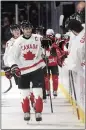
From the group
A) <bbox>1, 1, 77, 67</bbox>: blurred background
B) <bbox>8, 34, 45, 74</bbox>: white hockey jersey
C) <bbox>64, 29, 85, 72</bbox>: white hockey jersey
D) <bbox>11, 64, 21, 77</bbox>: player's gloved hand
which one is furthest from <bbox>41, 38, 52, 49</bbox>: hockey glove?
<bbox>1, 1, 77, 67</bbox>: blurred background

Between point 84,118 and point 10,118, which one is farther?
point 10,118

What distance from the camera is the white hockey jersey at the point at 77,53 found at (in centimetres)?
470

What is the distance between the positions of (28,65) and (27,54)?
0.13m

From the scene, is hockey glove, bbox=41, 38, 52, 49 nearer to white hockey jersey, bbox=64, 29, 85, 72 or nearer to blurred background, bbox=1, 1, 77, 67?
white hockey jersey, bbox=64, 29, 85, 72

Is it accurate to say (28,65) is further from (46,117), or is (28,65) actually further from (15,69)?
(46,117)

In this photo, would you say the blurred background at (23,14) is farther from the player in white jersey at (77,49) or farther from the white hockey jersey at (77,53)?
the white hockey jersey at (77,53)

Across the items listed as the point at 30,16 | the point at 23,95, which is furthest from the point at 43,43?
the point at 30,16

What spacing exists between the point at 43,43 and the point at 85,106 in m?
1.04

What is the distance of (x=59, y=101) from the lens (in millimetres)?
7910

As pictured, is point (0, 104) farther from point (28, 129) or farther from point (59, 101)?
point (28, 129)

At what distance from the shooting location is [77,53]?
469cm

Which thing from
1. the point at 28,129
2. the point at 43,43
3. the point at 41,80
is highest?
the point at 43,43

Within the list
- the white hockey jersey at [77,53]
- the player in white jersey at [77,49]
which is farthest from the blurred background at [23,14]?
the white hockey jersey at [77,53]

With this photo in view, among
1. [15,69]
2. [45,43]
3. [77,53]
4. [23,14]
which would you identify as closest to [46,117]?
[45,43]
